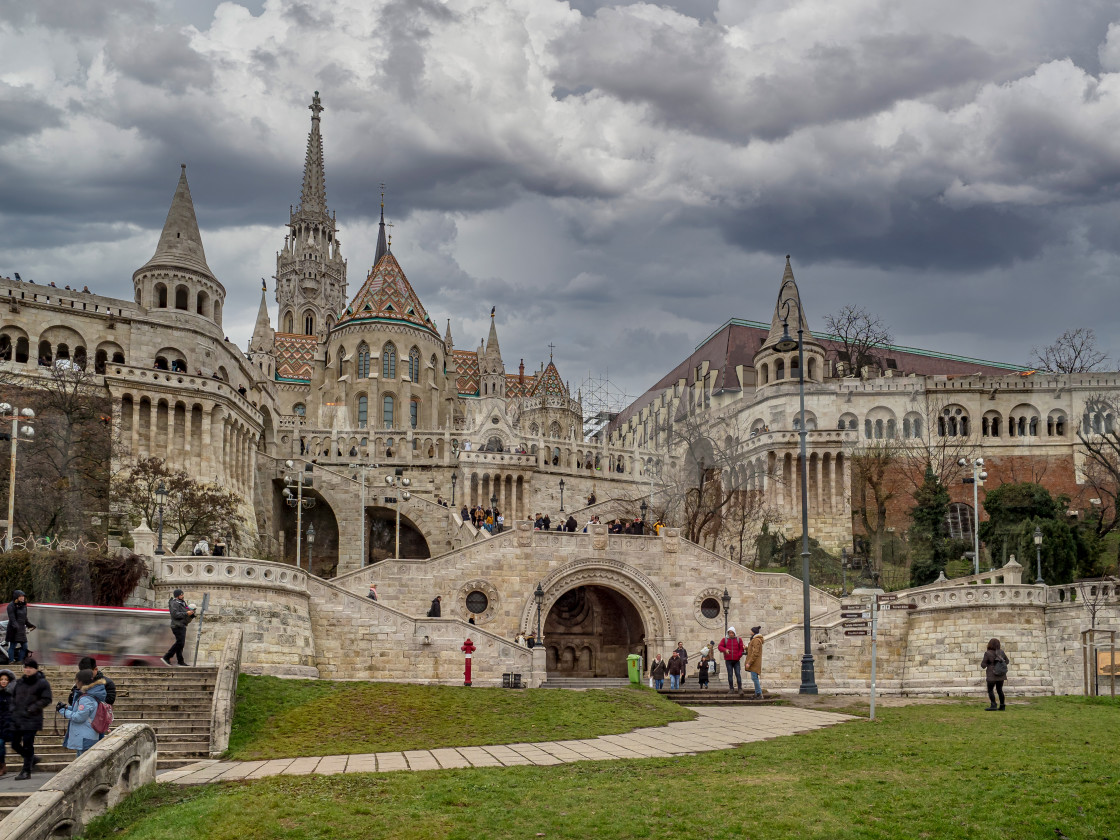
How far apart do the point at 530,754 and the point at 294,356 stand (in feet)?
239

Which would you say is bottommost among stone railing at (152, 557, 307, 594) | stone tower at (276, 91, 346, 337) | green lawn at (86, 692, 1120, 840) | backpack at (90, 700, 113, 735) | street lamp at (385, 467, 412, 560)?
green lawn at (86, 692, 1120, 840)

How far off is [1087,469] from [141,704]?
5712 cm

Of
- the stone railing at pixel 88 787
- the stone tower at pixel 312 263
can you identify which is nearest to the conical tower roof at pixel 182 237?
the stone railing at pixel 88 787

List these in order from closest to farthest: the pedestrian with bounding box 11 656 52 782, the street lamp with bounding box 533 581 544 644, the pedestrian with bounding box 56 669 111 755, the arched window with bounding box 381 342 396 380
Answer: the pedestrian with bounding box 11 656 52 782, the pedestrian with bounding box 56 669 111 755, the street lamp with bounding box 533 581 544 644, the arched window with bounding box 381 342 396 380

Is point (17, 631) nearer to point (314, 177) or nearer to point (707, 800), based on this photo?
point (707, 800)

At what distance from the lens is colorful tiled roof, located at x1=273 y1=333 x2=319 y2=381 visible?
83125 mm

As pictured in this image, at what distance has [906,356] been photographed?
78500 mm

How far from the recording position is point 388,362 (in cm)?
7306

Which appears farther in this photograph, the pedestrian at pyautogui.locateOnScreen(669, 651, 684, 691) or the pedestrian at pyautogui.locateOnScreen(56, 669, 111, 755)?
the pedestrian at pyautogui.locateOnScreen(669, 651, 684, 691)

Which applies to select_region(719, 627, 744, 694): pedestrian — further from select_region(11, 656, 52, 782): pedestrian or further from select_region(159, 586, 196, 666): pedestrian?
select_region(11, 656, 52, 782): pedestrian

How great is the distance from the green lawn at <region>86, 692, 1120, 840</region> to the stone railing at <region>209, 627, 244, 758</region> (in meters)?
3.46

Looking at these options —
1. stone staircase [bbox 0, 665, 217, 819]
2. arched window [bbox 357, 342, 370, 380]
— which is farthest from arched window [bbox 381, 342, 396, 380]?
stone staircase [bbox 0, 665, 217, 819]

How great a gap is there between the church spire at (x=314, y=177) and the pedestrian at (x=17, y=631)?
93361 millimetres

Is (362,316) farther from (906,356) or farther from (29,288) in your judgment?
(906,356)
